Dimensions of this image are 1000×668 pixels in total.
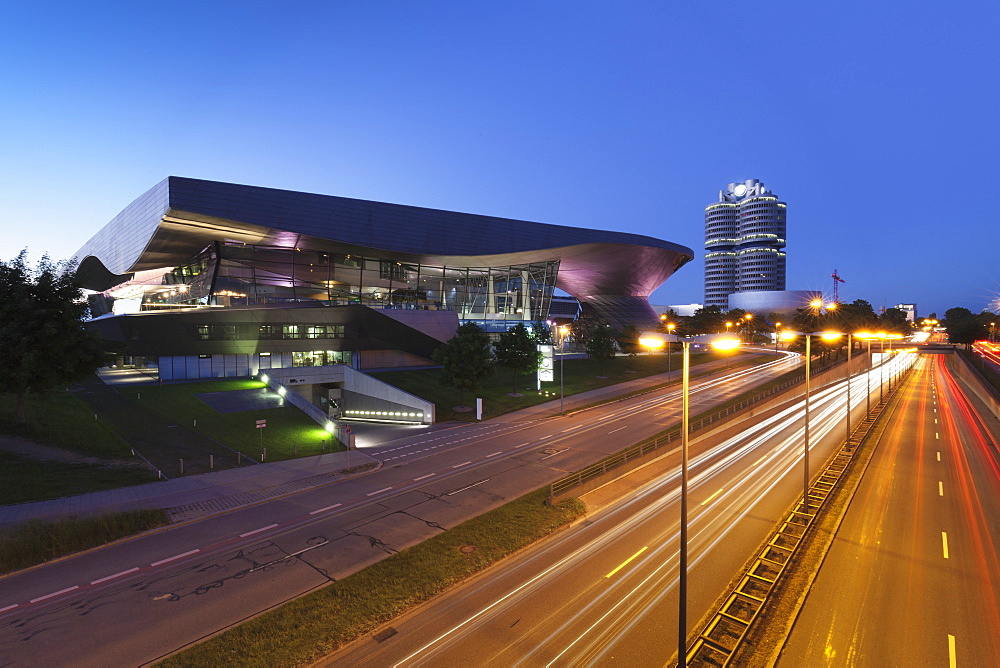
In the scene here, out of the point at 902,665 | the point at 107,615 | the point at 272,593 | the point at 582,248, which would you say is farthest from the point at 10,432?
the point at 582,248

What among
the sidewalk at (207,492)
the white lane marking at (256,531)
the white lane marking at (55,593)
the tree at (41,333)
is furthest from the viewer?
the tree at (41,333)

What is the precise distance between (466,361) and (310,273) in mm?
31815

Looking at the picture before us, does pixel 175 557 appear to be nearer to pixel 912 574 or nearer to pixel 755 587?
pixel 755 587

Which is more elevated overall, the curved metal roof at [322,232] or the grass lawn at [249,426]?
the curved metal roof at [322,232]

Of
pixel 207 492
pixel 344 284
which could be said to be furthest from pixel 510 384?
pixel 207 492

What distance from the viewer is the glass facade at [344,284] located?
53.6m

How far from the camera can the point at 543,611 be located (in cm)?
1105

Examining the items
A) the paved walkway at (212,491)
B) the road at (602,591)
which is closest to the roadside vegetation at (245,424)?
the paved walkway at (212,491)

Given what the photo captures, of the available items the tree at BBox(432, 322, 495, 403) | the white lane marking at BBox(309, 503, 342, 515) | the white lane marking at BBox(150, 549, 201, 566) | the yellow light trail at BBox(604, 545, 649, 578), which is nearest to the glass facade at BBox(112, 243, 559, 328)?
the tree at BBox(432, 322, 495, 403)

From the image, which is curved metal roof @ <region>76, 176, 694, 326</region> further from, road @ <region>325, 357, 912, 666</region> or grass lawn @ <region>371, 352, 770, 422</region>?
road @ <region>325, 357, 912, 666</region>

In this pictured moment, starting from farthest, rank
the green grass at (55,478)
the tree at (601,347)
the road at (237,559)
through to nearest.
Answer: the tree at (601,347), the green grass at (55,478), the road at (237,559)

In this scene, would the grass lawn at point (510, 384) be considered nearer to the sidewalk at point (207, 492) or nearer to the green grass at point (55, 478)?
the sidewalk at point (207, 492)

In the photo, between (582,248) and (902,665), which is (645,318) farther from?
(902,665)

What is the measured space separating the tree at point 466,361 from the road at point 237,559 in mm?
11023
